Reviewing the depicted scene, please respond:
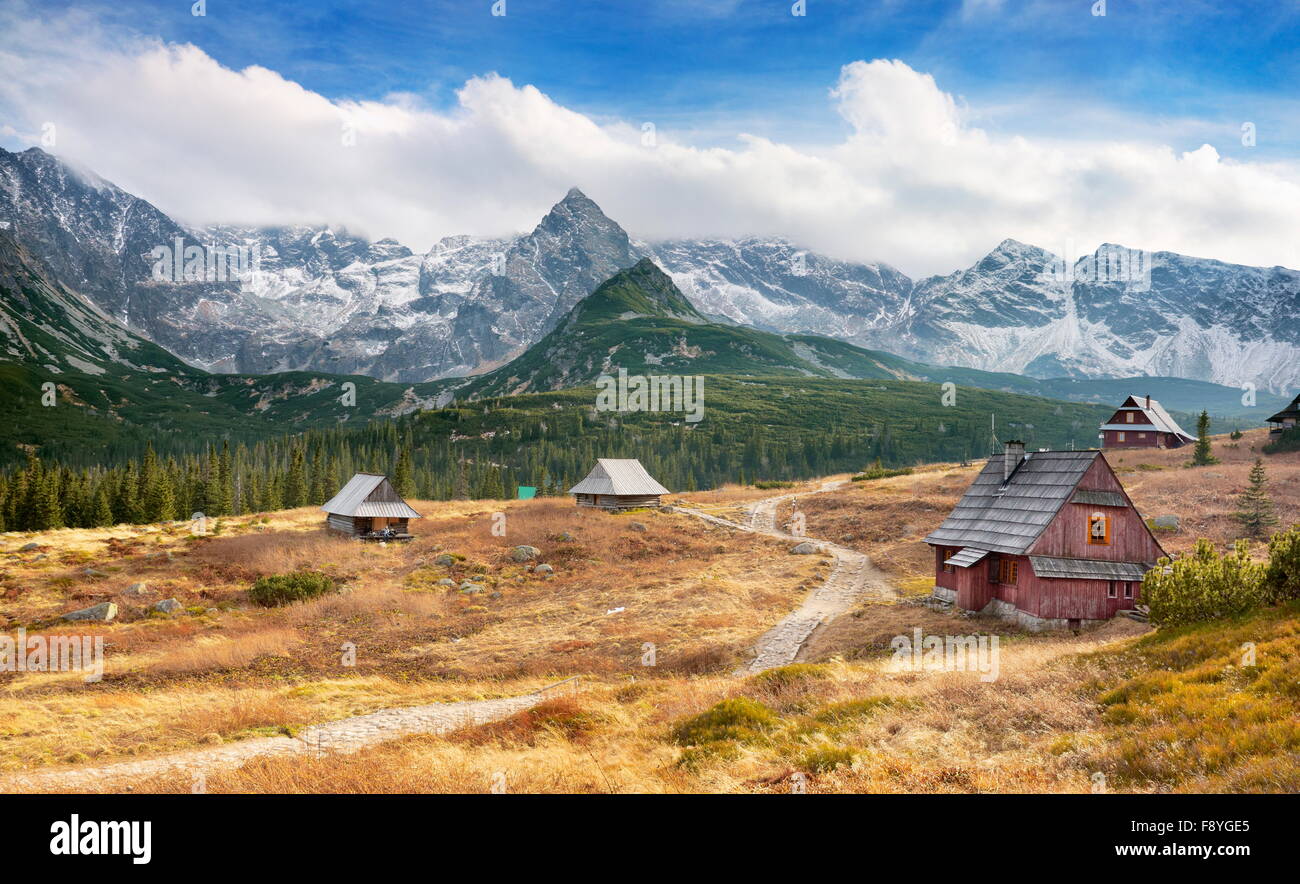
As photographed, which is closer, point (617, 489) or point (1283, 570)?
point (1283, 570)

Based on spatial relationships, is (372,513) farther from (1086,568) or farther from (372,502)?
(1086,568)

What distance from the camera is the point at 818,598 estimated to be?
4791 cm

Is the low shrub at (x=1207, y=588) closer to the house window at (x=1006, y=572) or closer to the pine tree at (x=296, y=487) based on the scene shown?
the house window at (x=1006, y=572)

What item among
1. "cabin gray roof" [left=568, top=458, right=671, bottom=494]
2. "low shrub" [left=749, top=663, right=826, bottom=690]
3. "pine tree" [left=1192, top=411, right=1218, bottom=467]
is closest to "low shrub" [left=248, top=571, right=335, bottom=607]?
"low shrub" [left=749, top=663, right=826, bottom=690]

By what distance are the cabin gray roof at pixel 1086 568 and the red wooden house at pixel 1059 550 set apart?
51mm

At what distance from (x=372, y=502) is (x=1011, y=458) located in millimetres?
59307

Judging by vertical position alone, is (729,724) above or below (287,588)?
above

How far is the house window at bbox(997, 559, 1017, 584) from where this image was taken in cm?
3683

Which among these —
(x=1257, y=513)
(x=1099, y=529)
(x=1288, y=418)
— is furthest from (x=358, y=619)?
(x=1288, y=418)

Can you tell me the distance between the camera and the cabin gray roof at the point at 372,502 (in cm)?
7081

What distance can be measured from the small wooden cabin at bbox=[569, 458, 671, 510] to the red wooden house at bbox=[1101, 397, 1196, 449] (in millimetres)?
76061
